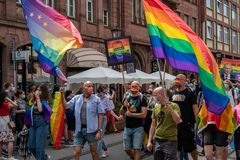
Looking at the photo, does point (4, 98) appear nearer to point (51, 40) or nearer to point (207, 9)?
point (51, 40)

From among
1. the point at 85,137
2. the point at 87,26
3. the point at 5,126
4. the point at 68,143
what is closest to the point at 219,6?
the point at 87,26

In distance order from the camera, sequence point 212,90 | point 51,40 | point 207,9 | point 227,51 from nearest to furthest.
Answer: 1. point 212,90
2. point 51,40
3. point 207,9
4. point 227,51

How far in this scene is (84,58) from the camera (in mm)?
23219

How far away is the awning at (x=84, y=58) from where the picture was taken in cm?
2295

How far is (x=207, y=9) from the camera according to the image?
4553 centimetres

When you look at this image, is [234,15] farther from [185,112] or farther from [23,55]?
[185,112]

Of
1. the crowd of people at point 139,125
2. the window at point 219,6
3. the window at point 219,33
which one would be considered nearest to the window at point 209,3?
the window at point 219,6

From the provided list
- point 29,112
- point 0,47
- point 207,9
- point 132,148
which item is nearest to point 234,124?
point 132,148

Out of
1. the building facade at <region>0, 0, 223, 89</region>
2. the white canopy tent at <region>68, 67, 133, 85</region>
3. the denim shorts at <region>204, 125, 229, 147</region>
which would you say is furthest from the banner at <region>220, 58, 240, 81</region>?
the denim shorts at <region>204, 125, 229, 147</region>

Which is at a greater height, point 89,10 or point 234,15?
point 234,15

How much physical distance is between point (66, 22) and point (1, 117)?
8.14 ft

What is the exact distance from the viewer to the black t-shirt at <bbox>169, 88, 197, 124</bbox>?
28.1 feet

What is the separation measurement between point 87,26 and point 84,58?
2.61 metres

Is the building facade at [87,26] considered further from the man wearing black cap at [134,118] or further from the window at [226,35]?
the window at [226,35]
